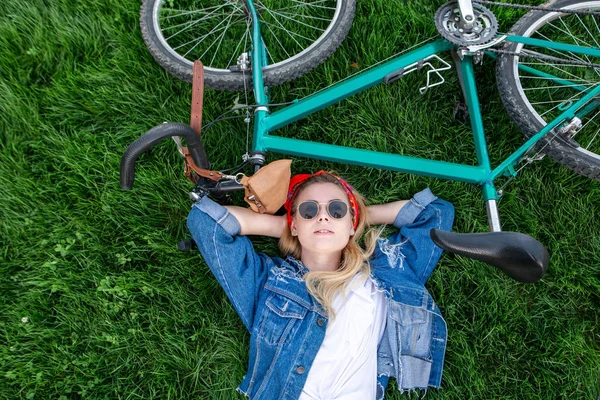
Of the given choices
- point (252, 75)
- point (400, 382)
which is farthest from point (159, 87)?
point (400, 382)

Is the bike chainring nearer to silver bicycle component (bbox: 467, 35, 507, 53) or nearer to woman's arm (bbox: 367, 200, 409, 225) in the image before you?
silver bicycle component (bbox: 467, 35, 507, 53)

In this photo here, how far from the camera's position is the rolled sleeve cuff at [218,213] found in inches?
99.9

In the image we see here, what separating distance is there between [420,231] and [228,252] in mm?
1199

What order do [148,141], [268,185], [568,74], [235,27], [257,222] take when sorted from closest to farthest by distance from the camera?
[148,141] → [268,185] → [257,222] → [568,74] → [235,27]

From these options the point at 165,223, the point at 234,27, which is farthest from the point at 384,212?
the point at 234,27

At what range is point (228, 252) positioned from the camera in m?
2.55

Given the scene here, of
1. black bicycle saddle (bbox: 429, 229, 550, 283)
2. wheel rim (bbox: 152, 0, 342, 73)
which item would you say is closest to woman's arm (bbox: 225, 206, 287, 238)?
black bicycle saddle (bbox: 429, 229, 550, 283)

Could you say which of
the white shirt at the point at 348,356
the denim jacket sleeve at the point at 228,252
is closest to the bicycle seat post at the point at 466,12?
the white shirt at the point at 348,356

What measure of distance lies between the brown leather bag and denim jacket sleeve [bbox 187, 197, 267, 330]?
0.79ft

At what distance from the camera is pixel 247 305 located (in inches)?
104

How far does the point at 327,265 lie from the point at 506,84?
1.60 metres

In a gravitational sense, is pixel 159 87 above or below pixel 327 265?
above

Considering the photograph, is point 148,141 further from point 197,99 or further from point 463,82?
point 463,82

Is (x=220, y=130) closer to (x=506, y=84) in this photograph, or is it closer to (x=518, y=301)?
(x=506, y=84)
